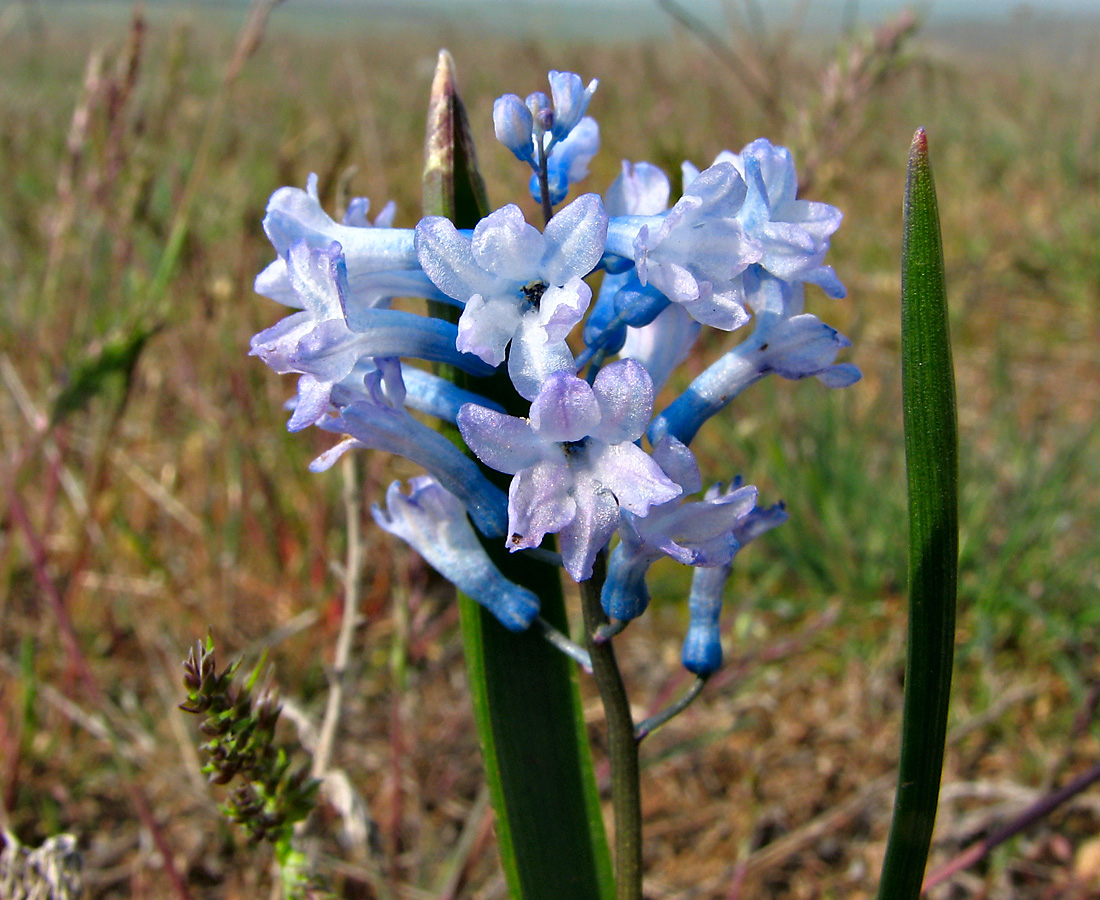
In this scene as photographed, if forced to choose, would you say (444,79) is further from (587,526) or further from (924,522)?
(924,522)

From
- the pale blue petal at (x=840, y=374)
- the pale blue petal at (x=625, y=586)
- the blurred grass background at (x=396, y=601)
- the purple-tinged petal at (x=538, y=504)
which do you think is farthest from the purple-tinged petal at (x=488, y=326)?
the blurred grass background at (x=396, y=601)

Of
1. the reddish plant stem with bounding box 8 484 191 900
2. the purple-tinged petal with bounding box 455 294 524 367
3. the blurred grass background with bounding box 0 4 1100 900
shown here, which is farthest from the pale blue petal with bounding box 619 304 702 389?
the reddish plant stem with bounding box 8 484 191 900

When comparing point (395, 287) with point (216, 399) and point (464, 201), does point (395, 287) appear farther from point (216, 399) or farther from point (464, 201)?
point (216, 399)

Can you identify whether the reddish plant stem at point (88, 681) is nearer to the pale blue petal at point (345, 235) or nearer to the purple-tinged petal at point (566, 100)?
the pale blue petal at point (345, 235)

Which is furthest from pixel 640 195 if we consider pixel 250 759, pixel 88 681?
pixel 88 681

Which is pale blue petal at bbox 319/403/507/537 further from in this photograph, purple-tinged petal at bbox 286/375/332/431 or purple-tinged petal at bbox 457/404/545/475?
purple-tinged petal at bbox 457/404/545/475
